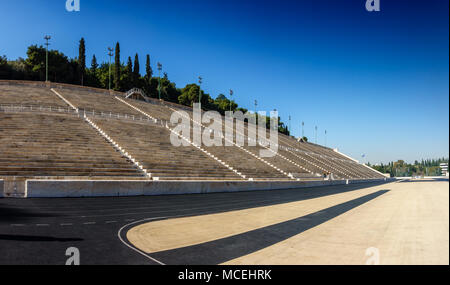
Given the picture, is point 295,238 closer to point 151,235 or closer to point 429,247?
point 429,247

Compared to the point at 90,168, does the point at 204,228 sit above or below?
below

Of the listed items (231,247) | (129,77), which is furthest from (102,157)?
(129,77)

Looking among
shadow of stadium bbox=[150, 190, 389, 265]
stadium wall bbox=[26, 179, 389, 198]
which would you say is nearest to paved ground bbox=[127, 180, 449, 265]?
shadow of stadium bbox=[150, 190, 389, 265]

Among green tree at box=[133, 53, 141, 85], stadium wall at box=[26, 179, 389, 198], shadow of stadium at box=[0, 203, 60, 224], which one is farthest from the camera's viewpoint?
green tree at box=[133, 53, 141, 85]

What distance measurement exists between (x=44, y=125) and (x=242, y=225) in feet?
80.5

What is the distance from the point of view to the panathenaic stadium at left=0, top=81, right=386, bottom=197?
1694cm

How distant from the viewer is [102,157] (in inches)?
860

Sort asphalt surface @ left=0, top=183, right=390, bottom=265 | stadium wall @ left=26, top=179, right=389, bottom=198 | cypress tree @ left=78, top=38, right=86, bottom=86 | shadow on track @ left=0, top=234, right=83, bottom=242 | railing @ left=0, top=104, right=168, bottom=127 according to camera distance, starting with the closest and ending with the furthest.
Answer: asphalt surface @ left=0, top=183, right=390, bottom=265 < shadow on track @ left=0, top=234, right=83, bottom=242 < stadium wall @ left=26, top=179, right=389, bottom=198 < railing @ left=0, top=104, right=168, bottom=127 < cypress tree @ left=78, top=38, right=86, bottom=86

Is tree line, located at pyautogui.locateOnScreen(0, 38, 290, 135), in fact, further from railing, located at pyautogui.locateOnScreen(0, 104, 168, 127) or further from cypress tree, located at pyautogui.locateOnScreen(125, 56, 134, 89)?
railing, located at pyautogui.locateOnScreen(0, 104, 168, 127)

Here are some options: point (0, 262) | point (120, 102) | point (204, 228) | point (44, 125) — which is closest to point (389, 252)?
point (204, 228)

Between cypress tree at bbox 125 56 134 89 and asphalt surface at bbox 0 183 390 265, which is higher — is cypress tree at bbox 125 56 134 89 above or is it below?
above

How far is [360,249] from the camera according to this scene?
18.9 feet

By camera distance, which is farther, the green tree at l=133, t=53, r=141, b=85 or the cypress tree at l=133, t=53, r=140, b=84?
the cypress tree at l=133, t=53, r=140, b=84

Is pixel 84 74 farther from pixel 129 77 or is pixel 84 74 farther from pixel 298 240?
pixel 298 240
